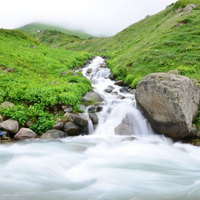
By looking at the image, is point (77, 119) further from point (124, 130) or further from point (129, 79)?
point (129, 79)

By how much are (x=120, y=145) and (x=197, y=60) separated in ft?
38.4

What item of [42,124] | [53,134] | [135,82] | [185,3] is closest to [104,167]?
[53,134]

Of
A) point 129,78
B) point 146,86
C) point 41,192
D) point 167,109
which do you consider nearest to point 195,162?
point 167,109

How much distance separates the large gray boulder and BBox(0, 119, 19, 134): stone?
6.62 meters

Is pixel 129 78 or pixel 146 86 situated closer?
pixel 146 86

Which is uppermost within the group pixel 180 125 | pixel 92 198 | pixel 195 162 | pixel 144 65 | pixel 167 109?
pixel 144 65

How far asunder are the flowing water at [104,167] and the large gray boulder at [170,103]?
75cm

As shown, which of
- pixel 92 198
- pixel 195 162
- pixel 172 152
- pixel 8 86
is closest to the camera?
pixel 92 198

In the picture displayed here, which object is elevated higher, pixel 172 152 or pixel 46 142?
pixel 46 142

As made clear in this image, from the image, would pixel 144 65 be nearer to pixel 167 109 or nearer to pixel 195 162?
pixel 167 109

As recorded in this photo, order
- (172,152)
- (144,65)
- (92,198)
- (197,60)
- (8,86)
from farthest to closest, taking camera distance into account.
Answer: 1. (144,65)
2. (197,60)
3. (8,86)
4. (172,152)
5. (92,198)

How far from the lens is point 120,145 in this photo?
8906 millimetres

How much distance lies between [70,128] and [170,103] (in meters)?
5.22

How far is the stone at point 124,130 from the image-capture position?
10.1 meters
